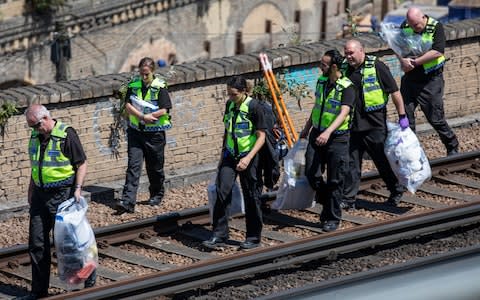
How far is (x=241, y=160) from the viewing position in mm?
10039

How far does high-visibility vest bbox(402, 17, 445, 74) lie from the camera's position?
11977mm

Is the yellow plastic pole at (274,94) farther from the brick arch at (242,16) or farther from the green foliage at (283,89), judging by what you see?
the brick arch at (242,16)

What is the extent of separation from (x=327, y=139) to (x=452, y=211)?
52.4 inches

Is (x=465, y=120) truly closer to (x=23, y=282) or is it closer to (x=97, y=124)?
(x=97, y=124)

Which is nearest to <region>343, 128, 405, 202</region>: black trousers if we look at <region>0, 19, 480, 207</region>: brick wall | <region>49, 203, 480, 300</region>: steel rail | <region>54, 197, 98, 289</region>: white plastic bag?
<region>49, 203, 480, 300</region>: steel rail

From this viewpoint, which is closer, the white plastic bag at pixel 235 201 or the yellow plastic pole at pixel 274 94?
the white plastic bag at pixel 235 201

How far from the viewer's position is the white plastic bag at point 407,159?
1098 cm

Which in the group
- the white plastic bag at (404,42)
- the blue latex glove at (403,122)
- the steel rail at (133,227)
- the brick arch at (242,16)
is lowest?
the brick arch at (242,16)

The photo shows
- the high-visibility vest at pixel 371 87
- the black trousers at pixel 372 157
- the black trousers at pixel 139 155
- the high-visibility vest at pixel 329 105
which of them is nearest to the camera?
the high-visibility vest at pixel 329 105

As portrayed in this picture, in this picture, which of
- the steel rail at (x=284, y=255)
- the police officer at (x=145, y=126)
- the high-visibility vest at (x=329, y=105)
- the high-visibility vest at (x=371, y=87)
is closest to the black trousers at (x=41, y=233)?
the steel rail at (x=284, y=255)

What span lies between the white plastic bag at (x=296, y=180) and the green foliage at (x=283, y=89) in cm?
253

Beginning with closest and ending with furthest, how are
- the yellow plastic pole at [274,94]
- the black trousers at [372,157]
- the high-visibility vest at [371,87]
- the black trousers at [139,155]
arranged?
1. the high-visibility vest at [371,87]
2. the black trousers at [372,157]
3. the black trousers at [139,155]
4. the yellow plastic pole at [274,94]

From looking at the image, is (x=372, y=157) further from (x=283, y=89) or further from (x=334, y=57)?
(x=283, y=89)

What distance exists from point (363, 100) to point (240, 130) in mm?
1463
